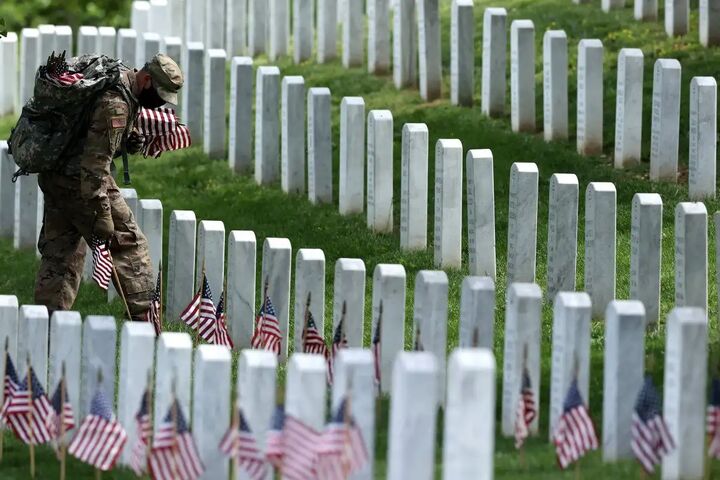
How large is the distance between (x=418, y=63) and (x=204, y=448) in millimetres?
8639

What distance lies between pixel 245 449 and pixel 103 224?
3.63 meters

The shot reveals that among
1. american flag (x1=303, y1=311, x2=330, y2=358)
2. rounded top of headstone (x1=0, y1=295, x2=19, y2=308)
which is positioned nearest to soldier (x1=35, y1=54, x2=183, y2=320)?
rounded top of headstone (x1=0, y1=295, x2=19, y2=308)

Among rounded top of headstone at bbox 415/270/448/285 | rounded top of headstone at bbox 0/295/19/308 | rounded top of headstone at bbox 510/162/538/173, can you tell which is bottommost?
rounded top of headstone at bbox 0/295/19/308

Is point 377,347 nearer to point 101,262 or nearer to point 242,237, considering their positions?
point 242,237

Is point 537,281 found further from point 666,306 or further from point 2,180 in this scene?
point 2,180

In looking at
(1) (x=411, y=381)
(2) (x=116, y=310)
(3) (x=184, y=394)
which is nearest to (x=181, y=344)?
(3) (x=184, y=394)

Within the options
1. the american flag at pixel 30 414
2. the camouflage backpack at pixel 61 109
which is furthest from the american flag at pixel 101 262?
the american flag at pixel 30 414

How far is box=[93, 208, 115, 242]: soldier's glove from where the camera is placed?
440 inches

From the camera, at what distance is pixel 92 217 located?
11.2 m

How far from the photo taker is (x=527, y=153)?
1427cm

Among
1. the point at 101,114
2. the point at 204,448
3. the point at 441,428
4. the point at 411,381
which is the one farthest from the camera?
the point at 101,114

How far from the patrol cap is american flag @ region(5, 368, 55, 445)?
115 inches

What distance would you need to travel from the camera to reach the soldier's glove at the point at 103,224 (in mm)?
11180

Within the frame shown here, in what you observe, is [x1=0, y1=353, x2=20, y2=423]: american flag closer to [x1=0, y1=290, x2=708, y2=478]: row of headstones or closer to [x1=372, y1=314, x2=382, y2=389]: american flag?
[x1=0, y1=290, x2=708, y2=478]: row of headstones
